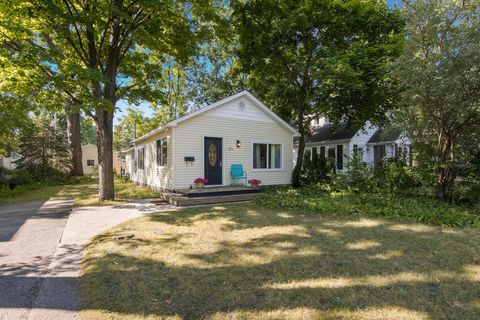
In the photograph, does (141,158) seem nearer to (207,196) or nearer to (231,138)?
(231,138)

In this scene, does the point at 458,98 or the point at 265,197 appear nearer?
the point at 458,98

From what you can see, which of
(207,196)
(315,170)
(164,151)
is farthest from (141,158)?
(315,170)

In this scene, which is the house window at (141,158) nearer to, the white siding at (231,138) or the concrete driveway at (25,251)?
the white siding at (231,138)

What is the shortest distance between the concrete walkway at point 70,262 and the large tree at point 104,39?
2.62 metres

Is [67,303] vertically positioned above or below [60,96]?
below

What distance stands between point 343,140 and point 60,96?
15.1m

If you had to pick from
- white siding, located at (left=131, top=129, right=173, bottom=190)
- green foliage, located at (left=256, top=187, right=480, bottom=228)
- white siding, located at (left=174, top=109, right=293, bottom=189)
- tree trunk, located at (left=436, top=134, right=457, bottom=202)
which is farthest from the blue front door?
tree trunk, located at (left=436, top=134, right=457, bottom=202)

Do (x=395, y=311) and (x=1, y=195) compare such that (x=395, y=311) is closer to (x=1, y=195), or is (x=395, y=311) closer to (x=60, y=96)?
(x=60, y=96)

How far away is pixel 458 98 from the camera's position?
6680mm

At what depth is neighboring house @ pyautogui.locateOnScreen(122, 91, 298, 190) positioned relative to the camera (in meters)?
10.5

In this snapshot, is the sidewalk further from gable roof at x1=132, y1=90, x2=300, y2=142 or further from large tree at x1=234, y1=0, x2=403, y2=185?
large tree at x1=234, y1=0, x2=403, y2=185

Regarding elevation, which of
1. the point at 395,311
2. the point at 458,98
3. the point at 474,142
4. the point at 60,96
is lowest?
the point at 395,311

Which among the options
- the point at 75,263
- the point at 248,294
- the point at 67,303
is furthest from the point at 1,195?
the point at 248,294

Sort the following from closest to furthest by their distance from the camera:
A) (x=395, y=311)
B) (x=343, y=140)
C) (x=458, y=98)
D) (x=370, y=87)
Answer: (x=395, y=311) → (x=458, y=98) → (x=370, y=87) → (x=343, y=140)
